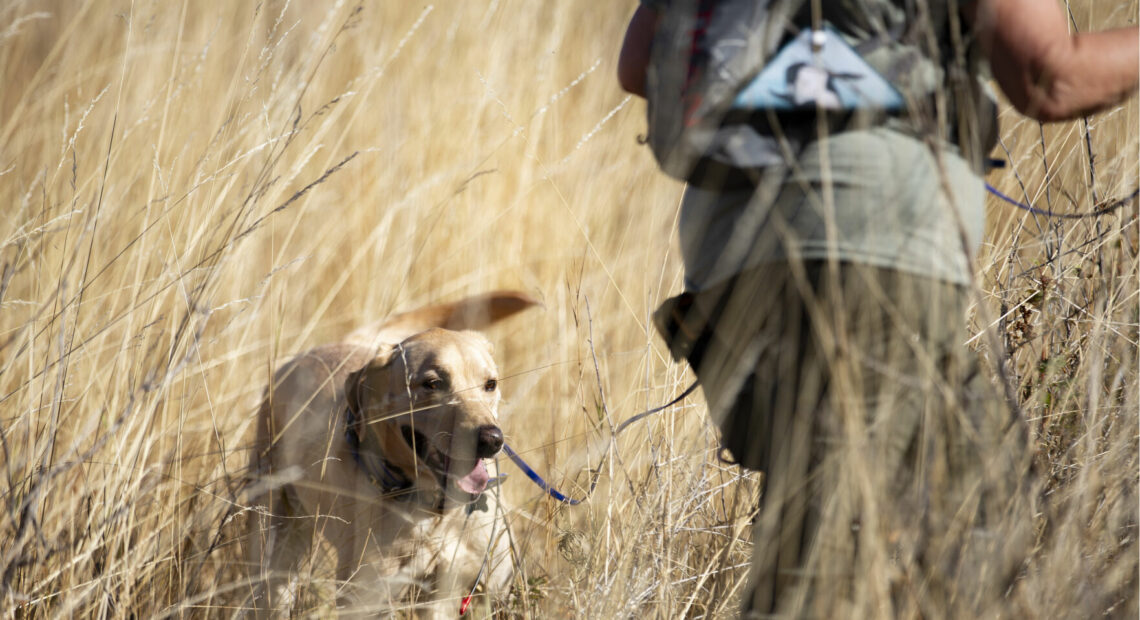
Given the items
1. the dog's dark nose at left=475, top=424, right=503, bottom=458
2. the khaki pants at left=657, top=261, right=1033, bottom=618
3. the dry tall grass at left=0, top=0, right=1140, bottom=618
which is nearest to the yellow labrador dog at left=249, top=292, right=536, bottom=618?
the dog's dark nose at left=475, top=424, right=503, bottom=458

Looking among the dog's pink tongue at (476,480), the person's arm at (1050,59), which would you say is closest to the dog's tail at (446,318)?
the dog's pink tongue at (476,480)

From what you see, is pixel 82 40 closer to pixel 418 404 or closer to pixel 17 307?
pixel 17 307

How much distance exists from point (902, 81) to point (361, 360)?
177 centimetres

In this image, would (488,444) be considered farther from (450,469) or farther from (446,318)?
(446,318)

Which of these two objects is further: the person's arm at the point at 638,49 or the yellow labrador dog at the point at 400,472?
the yellow labrador dog at the point at 400,472

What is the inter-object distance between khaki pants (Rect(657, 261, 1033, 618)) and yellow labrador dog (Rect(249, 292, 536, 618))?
0.92m

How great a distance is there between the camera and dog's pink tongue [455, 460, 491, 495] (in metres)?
1.91

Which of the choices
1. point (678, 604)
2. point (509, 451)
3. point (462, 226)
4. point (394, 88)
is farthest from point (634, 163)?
point (678, 604)

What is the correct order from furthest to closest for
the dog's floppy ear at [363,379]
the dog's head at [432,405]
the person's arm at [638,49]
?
the dog's floppy ear at [363,379] < the dog's head at [432,405] < the person's arm at [638,49]

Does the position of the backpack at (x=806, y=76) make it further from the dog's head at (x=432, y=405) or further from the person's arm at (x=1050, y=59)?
the dog's head at (x=432, y=405)

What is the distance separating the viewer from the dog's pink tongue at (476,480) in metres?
1.91

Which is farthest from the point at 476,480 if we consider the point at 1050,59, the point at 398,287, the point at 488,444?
the point at 1050,59

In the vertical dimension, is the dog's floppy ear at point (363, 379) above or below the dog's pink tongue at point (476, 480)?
above

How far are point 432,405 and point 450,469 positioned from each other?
190mm
